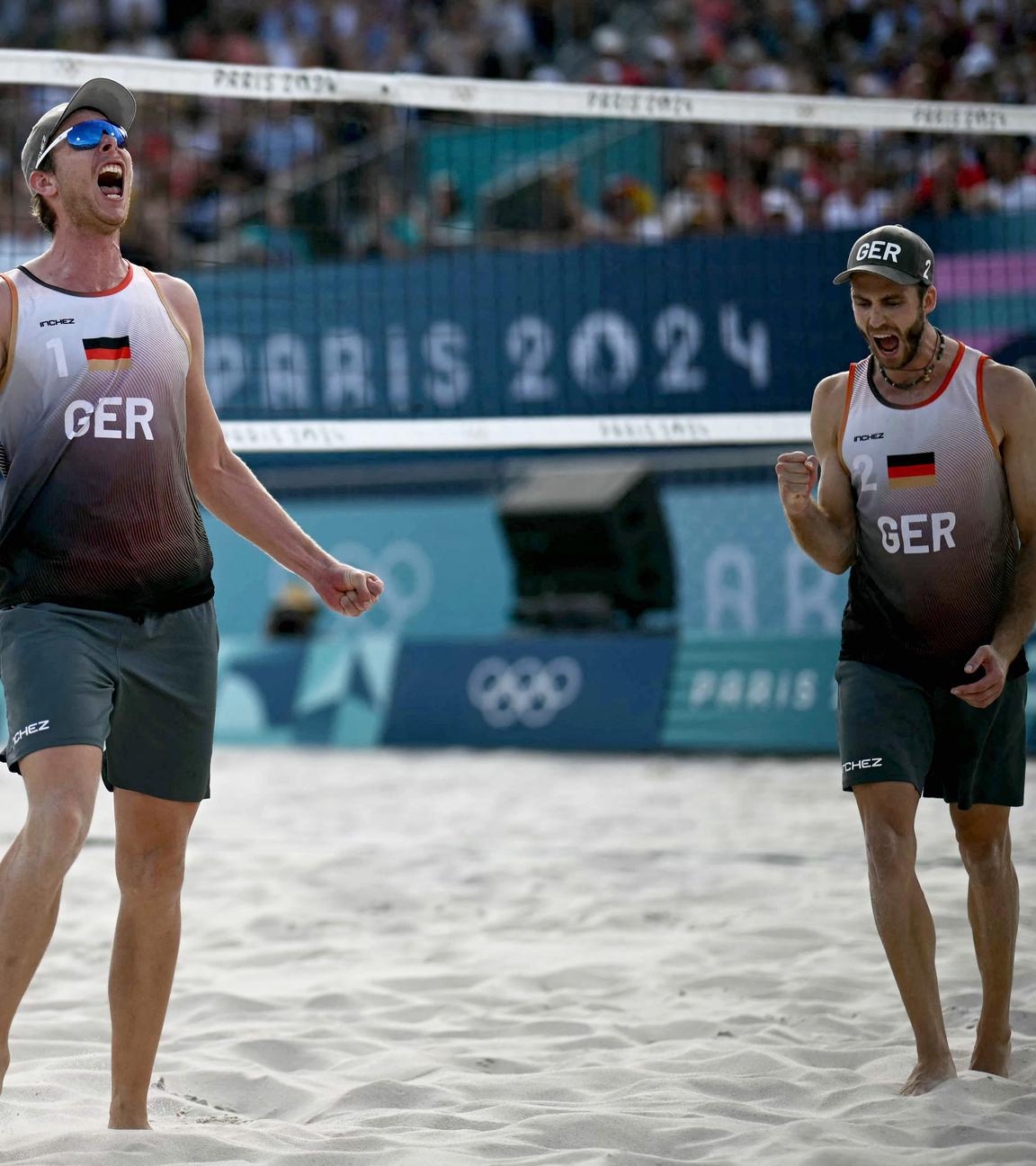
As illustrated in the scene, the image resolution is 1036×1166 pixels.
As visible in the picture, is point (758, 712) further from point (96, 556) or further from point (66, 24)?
point (66, 24)

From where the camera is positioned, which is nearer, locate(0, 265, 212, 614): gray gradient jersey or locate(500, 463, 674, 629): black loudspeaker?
locate(0, 265, 212, 614): gray gradient jersey

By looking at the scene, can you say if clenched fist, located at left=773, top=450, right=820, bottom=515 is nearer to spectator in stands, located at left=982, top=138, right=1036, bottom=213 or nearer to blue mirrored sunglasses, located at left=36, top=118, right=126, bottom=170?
blue mirrored sunglasses, located at left=36, top=118, right=126, bottom=170

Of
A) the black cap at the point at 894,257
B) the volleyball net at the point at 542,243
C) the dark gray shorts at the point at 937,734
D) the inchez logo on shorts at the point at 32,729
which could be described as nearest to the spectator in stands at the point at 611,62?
the volleyball net at the point at 542,243

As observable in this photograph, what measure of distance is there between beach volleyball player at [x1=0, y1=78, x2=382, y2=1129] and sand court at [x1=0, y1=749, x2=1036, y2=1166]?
519 mm

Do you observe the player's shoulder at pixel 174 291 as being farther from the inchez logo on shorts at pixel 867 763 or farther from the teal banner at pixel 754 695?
the teal banner at pixel 754 695

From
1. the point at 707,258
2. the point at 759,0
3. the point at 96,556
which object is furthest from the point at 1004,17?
the point at 96,556

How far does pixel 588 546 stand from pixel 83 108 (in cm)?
1023

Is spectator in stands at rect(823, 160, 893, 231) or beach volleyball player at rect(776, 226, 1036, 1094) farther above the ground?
spectator in stands at rect(823, 160, 893, 231)

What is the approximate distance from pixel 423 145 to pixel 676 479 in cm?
364

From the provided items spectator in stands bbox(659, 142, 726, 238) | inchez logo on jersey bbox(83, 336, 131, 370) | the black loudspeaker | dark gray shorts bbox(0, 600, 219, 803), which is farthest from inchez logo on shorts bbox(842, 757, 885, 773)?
the black loudspeaker

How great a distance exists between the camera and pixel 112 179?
10.5 ft

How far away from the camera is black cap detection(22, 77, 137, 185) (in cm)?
320

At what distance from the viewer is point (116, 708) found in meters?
3.19

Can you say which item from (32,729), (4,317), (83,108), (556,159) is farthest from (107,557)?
(556,159)
